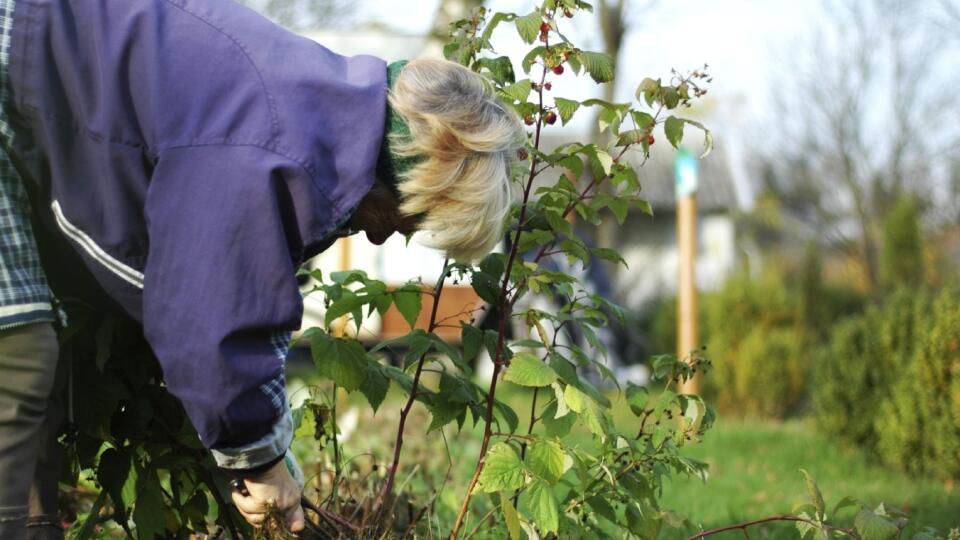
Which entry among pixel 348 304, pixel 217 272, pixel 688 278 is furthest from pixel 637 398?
pixel 688 278

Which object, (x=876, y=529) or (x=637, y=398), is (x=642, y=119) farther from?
(x=876, y=529)

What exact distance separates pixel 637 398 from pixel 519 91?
75 centimetres

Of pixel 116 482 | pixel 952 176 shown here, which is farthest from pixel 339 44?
pixel 952 176

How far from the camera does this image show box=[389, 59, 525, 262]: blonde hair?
6.52ft

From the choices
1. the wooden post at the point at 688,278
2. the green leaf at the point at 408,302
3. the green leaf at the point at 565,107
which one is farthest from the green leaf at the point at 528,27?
the wooden post at the point at 688,278

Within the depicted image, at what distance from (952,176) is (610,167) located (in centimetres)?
2243

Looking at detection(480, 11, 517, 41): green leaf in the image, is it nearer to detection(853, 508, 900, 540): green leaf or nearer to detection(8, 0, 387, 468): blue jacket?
detection(8, 0, 387, 468): blue jacket

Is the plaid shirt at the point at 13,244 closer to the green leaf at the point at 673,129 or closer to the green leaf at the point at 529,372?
the green leaf at the point at 529,372

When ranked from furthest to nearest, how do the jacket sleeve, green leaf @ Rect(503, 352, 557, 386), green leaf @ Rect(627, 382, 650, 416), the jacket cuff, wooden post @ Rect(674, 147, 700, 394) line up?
wooden post @ Rect(674, 147, 700, 394), green leaf @ Rect(627, 382, 650, 416), green leaf @ Rect(503, 352, 557, 386), the jacket cuff, the jacket sleeve

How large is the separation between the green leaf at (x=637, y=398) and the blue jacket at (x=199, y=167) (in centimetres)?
94

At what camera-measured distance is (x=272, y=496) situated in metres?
2.06

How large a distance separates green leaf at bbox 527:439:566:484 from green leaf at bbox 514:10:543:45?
78 cm

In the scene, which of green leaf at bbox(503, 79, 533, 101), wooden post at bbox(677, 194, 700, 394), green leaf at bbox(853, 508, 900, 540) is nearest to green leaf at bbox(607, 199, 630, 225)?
green leaf at bbox(503, 79, 533, 101)

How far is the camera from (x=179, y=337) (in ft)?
5.89
